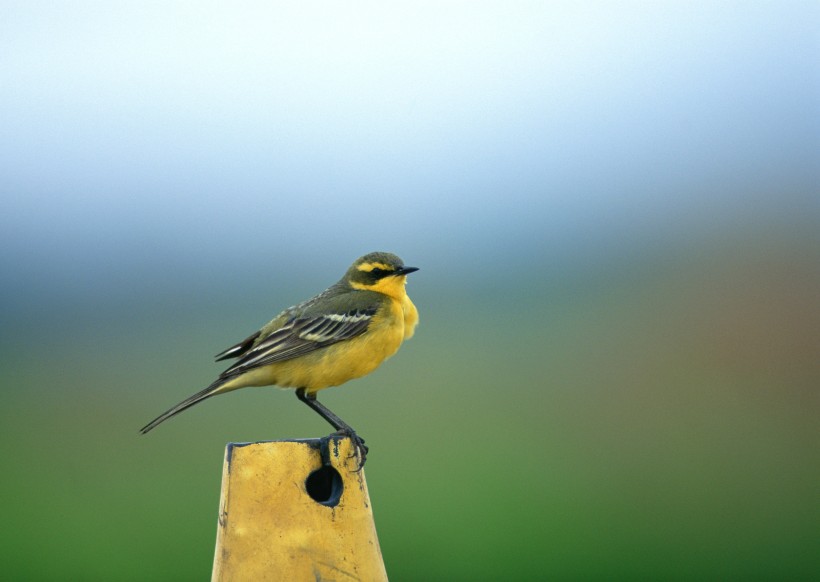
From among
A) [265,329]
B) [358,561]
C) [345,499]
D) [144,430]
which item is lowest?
[358,561]

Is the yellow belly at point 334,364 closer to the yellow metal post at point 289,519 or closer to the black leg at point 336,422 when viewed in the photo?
the black leg at point 336,422

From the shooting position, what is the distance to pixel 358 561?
4.35 metres

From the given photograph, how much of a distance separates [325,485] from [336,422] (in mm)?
1504

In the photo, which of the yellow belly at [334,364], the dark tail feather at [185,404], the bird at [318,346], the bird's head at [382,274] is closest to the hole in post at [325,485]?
the dark tail feather at [185,404]

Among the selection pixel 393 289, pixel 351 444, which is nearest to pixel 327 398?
pixel 393 289

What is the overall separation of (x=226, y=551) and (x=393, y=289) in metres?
3.32

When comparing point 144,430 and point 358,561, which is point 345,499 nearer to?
point 358,561

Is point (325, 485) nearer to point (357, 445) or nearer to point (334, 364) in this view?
point (357, 445)

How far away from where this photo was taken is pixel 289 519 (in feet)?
14.0

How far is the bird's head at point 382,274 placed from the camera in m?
7.22

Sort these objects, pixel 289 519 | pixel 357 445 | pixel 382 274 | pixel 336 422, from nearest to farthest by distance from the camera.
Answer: pixel 289 519
pixel 357 445
pixel 336 422
pixel 382 274

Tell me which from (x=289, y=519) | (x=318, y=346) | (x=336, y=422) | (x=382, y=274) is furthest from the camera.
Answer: (x=382, y=274)

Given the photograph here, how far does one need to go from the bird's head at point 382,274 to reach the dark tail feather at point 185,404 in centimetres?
155

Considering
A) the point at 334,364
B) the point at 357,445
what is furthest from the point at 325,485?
the point at 334,364
